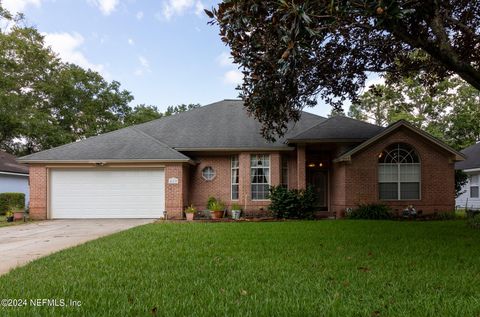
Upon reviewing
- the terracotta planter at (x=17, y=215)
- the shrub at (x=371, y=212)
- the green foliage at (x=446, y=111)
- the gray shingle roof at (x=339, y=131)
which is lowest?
the terracotta planter at (x=17, y=215)

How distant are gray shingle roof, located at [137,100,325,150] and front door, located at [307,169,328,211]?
2331 mm

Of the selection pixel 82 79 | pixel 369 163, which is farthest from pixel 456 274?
pixel 82 79

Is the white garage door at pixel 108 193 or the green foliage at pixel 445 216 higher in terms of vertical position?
the white garage door at pixel 108 193

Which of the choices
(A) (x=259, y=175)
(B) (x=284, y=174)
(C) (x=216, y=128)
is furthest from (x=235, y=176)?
(C) (x=216, y=128)

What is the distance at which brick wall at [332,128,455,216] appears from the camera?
15602 mm

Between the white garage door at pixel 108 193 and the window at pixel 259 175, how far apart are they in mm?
4258

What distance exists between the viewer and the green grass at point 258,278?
388 cm

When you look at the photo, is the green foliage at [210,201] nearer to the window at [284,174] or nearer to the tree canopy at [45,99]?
the window at [284,174]

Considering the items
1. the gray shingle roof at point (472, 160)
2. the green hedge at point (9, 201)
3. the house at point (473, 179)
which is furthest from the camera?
the gray shingle roof at point (472, 160)

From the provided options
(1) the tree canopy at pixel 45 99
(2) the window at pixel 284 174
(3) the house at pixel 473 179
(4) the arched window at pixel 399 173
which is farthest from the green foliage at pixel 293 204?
(1) the tree canopy at pixel 45 99

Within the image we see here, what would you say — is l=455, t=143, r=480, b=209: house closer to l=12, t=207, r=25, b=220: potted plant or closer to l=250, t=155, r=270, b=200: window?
l=250, t=155, r=270, b=200: window

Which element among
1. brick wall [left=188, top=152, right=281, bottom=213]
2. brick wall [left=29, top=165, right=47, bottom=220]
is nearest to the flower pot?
brick wall [left=188, top=152, right=281, bottom=213]

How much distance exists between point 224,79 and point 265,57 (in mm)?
17157

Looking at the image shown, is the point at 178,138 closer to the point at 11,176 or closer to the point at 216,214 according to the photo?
the point at 216,214
